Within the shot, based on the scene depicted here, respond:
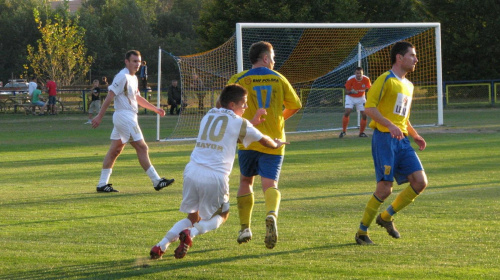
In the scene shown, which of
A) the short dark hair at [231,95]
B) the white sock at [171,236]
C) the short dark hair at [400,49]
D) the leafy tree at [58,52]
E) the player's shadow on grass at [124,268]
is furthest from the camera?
the leafy tree at [58,52]

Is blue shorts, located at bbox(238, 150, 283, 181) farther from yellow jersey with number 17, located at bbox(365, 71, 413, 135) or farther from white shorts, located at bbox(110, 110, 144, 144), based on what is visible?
white shorts, located at bbox(110, 110, 144, 144)

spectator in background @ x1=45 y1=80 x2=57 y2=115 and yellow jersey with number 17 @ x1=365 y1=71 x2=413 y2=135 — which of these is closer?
yellow jersey with number 17 @ x1=365 y1=71 x2=413 y2=135

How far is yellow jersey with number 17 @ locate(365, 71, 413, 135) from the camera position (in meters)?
7.29

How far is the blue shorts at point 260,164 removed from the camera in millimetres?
7156

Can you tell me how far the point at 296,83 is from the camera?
31094 mm

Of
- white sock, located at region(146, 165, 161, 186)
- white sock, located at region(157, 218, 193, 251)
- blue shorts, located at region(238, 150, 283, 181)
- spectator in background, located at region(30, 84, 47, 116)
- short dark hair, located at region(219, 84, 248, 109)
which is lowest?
spectator in background, located at region(30, 84, 47, 116)

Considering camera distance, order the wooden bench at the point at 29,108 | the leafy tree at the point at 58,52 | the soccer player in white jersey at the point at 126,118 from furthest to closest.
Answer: the leafy tree at the point at 58,52 < the wooden bench at the point at 29,108 < the soccer player in white jersey at the point at 126,118

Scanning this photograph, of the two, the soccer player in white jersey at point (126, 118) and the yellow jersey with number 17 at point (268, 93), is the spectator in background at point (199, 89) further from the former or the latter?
the yellow jersey with number 17 at point (268, 93)

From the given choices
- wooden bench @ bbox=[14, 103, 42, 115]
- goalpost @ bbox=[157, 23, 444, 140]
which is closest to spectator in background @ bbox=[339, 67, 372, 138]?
goalpost @ bbox=[157, 23, 444, 140]

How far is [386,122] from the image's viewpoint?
706 centimetres

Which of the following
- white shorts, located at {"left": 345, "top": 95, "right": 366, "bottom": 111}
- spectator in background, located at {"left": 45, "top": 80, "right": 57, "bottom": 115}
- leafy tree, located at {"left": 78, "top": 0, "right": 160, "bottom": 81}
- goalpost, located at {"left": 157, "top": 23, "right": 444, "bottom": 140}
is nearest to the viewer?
white shorts, located at {"left": 345, "top": 95, "right": 366, "bottom": 111}

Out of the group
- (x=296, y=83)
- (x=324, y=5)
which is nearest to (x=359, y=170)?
(x=296, y=83)

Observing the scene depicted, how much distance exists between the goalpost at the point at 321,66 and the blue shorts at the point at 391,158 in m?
12.5

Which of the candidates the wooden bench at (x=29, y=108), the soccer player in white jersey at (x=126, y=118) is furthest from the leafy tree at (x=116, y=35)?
the soccer player in white jersey at (x=126, y=118)
